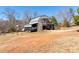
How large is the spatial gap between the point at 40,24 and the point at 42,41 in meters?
0.28

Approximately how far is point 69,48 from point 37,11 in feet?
2.60

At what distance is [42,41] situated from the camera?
3.70 metres

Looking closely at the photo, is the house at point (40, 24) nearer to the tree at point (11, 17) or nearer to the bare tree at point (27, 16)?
the bare tree at point (27, 16)

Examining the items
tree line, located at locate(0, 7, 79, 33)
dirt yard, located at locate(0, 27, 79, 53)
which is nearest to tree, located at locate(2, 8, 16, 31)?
tree line, located at locate(0, 7, 79, 33)

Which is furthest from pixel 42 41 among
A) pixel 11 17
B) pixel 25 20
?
pixel 11 17

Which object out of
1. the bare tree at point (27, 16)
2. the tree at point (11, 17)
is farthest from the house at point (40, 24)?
the tree at point (11, 17)

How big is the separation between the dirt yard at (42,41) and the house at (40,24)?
68 millimetres

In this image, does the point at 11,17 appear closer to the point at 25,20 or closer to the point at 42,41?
the point at 25,20

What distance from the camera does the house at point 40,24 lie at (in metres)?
3.73

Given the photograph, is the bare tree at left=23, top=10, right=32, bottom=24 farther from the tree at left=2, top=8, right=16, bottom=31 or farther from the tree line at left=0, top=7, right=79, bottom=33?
the tree at left=2, top=8, right=16, bottom=31
